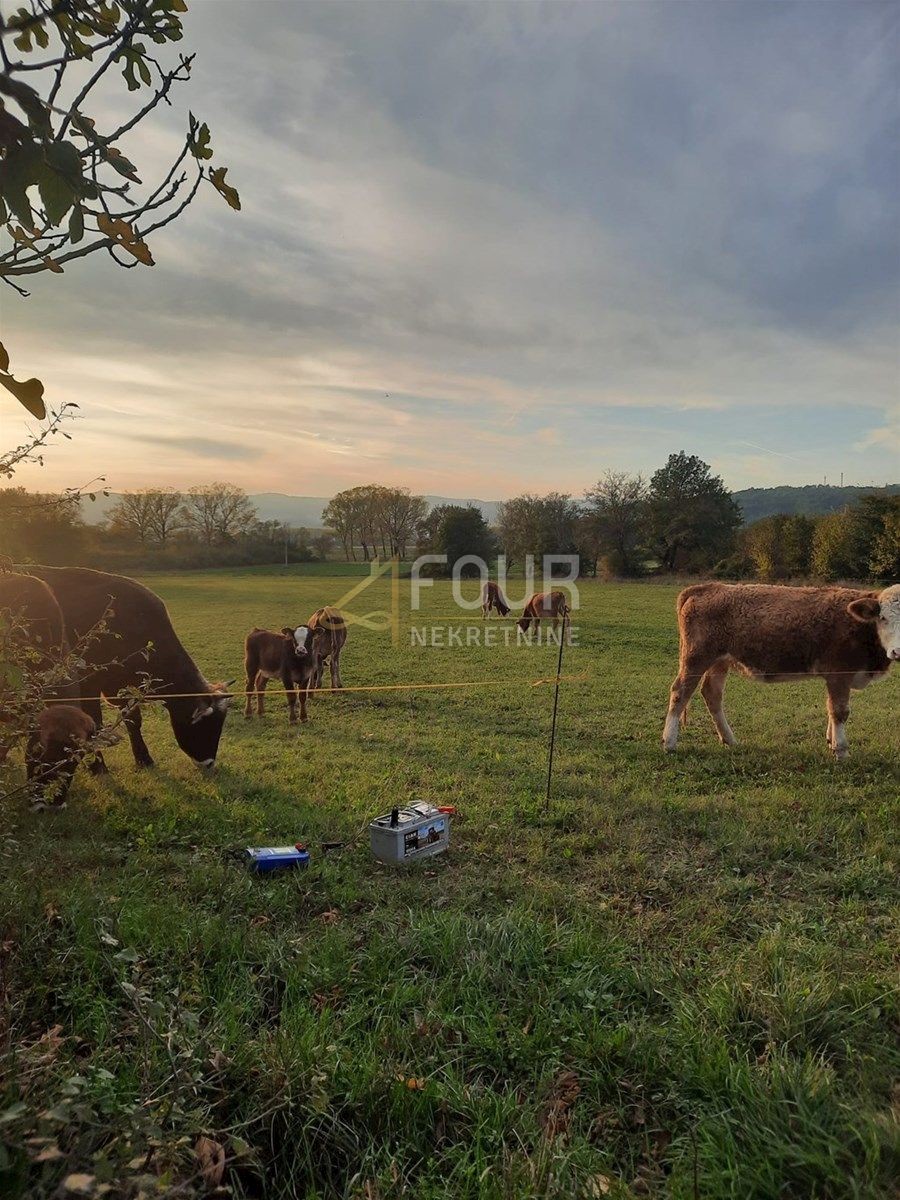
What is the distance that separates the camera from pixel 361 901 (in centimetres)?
390

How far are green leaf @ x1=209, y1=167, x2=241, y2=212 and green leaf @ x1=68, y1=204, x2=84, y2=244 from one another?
1.51ft

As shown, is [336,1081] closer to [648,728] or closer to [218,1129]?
[218,1129]

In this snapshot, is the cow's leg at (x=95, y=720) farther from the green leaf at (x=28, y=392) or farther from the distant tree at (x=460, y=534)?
the distant tree at (x=460, y=534)

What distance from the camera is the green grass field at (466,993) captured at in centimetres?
198

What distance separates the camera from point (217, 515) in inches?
1043

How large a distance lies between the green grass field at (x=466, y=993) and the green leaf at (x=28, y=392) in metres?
1.61

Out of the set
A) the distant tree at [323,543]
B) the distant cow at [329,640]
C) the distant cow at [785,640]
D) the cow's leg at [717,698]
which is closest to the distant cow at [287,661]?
the distant cow at [329,640]

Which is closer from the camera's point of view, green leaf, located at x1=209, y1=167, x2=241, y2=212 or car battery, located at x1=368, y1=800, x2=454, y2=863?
green leaf, located at x1=209, y1=167, x2=241, y2=212

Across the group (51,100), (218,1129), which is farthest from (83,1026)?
(51,100)

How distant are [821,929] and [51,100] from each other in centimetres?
464

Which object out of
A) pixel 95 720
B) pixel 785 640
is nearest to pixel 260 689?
pixel 95 720

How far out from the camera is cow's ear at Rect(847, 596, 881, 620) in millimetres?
6957

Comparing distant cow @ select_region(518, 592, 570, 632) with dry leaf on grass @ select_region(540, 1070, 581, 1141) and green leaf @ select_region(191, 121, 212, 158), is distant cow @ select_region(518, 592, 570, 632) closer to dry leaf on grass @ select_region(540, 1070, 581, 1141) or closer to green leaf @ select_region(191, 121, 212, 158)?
dry leaf on grass @ select_region(540, 1070, 581, 1141)

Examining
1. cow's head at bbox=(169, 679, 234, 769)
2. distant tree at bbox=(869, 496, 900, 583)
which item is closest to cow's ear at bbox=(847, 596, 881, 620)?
cow's head at bbox=(169, 679, 234, 769)
